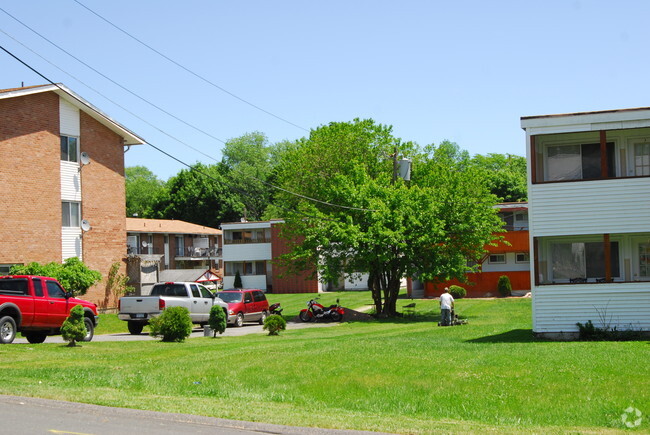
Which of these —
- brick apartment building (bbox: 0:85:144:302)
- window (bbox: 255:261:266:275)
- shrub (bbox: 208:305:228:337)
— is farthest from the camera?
window (bbox: 255:261:266:275)

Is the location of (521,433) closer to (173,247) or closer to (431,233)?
(431,233)

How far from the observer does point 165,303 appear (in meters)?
28.5

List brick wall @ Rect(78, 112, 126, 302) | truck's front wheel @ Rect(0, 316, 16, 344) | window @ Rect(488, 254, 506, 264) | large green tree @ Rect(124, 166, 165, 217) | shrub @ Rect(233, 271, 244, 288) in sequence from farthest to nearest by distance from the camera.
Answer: large green tree @ Rect(124, 166, 165, 217) → shrub @ Rect(233, 271, 244, 288) → window @ Rect(488, 254, 506, 264) → brick wall @ Rect(78, 112, 126, 302) → truck's front wheel @ Rect(0, 316, 16, 344)

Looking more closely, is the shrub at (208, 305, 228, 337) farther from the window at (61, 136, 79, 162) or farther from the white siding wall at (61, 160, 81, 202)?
the window at (61, 136, 79, 162)

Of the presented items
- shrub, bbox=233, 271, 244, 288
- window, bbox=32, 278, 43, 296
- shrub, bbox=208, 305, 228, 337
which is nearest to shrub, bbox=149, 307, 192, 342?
shrub, bbox=208, 305, 228, 337

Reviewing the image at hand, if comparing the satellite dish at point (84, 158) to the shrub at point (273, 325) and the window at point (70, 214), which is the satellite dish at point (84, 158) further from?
the shrub at point (273, 325)

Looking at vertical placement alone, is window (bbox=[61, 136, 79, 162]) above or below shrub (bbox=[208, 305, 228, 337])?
above

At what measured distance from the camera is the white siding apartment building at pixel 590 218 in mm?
23188

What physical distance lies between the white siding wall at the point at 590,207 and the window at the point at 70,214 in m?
24.5

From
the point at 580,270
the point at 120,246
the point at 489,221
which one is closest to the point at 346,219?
the point at 489,221

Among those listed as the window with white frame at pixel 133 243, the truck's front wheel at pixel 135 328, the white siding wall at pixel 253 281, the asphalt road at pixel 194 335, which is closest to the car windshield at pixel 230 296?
the asphalt road at pixel 194 335

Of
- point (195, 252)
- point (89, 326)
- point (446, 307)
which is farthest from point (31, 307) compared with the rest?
point (195, 252)

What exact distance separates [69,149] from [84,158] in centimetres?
91

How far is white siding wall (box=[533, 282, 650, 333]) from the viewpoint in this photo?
75.7 feet
